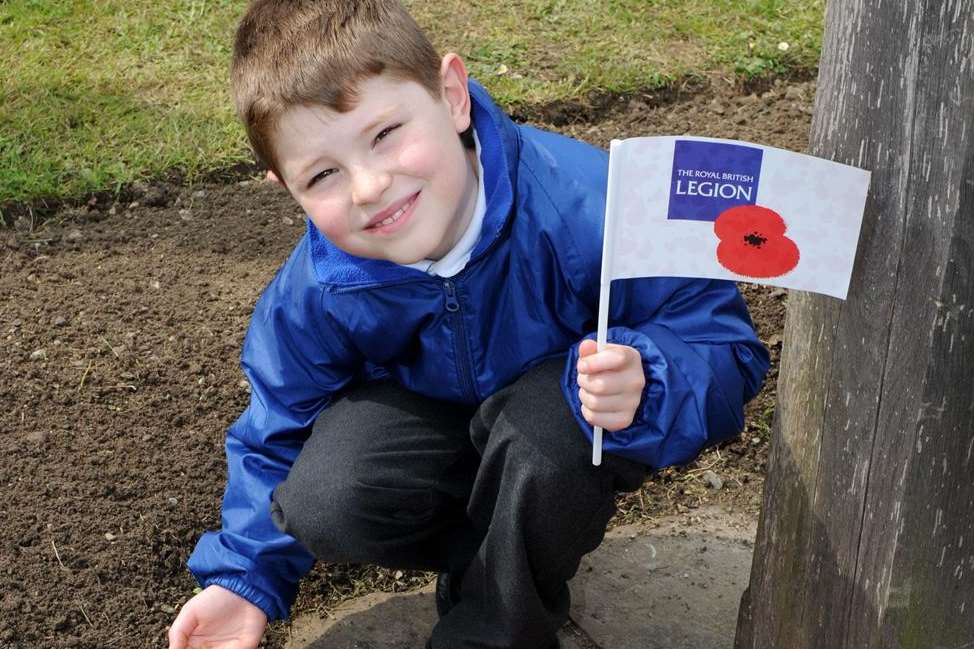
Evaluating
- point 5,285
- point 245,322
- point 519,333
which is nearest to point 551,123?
point 245,322

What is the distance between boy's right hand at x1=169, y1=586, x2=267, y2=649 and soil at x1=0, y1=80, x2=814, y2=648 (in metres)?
0.26

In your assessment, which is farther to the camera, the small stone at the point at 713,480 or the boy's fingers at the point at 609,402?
the small stone at the point at 713,480

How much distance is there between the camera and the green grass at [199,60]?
3.70 metres

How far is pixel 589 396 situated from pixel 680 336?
0.64ft

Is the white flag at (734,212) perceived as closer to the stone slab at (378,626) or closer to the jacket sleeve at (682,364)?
the jacket sleeve at (682,364)

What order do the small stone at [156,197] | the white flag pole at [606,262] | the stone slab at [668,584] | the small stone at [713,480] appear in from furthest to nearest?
the small stone at [156,197] < the small stone at [713,480] < the stone slab at [668,584] < the white flag pole at [606,262]

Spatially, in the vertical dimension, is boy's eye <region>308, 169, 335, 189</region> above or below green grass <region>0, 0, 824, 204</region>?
below

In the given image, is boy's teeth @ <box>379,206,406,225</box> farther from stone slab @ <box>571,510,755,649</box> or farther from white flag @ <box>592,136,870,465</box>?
stone slab @ <box>571,510,755,649</box>

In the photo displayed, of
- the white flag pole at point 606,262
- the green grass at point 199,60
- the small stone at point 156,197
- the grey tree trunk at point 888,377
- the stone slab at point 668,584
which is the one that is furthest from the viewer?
the green grass at point 199,60

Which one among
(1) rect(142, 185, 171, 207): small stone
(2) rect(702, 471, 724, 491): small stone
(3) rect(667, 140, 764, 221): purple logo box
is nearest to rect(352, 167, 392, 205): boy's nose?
(3) rect(667, 140, 764, 221): purple logo box

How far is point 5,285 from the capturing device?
3227 mm

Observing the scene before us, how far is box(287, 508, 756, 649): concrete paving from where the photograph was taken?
7.82ft

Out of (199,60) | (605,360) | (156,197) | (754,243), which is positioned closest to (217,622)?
(605,360)

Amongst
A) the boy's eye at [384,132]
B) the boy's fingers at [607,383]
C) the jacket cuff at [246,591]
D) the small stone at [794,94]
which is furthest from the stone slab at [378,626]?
the small stone at [794,94]
